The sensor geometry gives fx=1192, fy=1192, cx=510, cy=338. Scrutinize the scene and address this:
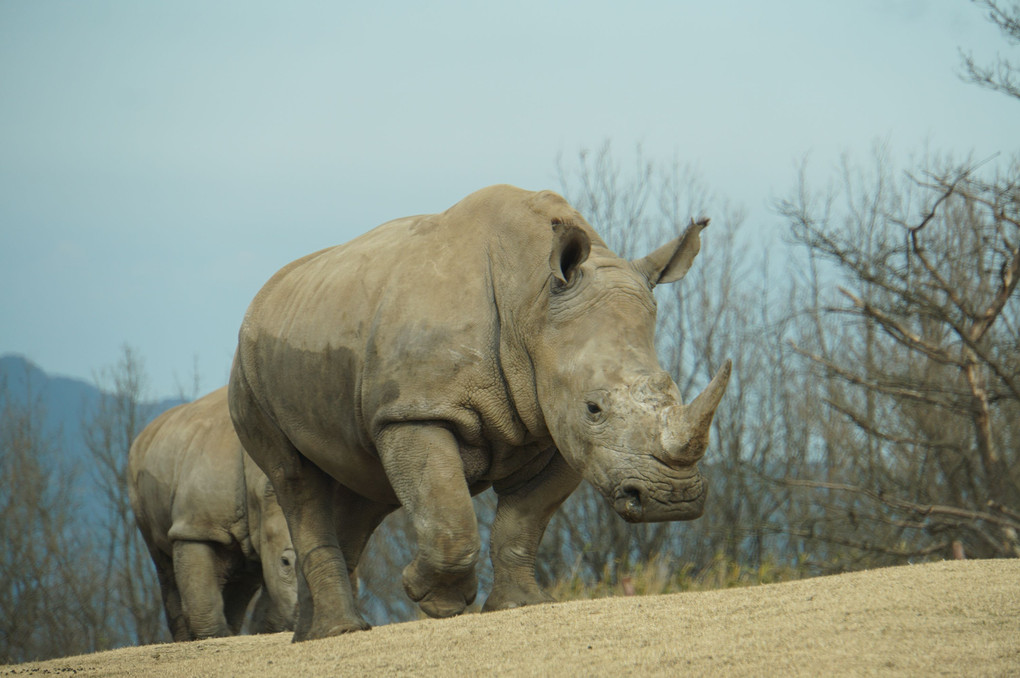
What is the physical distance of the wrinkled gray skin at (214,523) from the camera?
32.7 ft

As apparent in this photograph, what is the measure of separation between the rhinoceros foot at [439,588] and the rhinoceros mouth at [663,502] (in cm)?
104

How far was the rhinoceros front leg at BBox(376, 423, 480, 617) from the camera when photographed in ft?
18.0

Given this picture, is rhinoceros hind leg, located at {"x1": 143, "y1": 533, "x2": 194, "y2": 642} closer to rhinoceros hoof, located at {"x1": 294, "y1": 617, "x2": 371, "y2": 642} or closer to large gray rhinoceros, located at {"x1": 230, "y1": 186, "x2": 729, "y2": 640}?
large gray rhinoceros, located at {"x1": 230, "y1": 186, "x2": 729, "y2": 640}

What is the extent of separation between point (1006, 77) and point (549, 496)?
29.7 ft

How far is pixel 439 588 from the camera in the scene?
5.70 metres

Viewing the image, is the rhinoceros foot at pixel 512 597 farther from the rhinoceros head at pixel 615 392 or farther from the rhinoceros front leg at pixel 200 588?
the rhinoceros front leg at pixel 200 588

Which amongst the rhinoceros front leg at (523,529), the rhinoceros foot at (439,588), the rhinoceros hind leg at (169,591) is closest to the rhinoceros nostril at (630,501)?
the rhinoceros foot at (439,588)

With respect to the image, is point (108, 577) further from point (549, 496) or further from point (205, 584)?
point (549, 496)

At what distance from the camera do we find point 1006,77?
1273 centimetres

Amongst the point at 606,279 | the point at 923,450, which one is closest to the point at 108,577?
the point at 923,450

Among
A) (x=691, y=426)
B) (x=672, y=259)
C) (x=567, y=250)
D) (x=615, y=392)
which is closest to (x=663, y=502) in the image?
(x=691, y=426)

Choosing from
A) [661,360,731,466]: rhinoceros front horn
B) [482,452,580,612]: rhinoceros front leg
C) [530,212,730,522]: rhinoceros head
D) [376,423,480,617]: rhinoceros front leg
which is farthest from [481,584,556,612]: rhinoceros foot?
[661,360,731,466]: rhinoceros front horn

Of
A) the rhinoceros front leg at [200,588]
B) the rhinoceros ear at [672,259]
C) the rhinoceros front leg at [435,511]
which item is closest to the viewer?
the rhinoceros front leg at [435,511]

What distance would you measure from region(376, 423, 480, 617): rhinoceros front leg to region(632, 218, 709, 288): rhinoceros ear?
4.40ft
